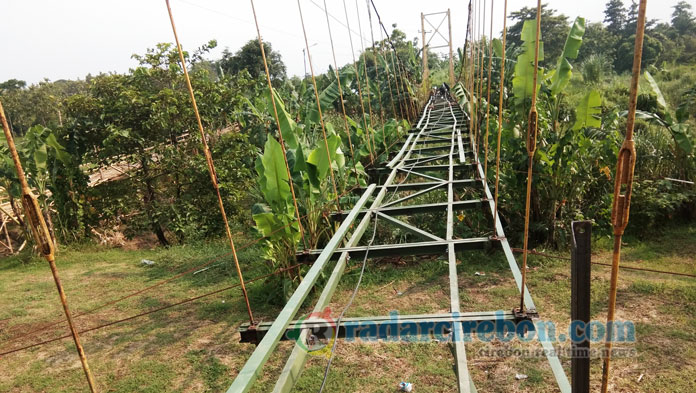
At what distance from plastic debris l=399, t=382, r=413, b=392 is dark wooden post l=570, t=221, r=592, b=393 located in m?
1.68

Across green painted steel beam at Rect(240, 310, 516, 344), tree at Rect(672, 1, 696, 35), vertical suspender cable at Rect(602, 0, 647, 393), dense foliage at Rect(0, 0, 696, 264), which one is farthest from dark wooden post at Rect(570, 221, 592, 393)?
tree at Rect(672, 1, 696, 35)

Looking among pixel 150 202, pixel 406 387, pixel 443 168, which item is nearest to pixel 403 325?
pixel 406 387

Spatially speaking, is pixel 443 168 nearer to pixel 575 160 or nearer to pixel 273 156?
pixel 575 160

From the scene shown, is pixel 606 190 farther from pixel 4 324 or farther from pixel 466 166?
pixel 4 324

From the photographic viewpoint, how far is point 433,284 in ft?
14.0

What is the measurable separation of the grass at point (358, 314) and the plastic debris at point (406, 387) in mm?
54

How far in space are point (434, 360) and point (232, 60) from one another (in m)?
22.9

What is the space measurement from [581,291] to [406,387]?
1.90 metres

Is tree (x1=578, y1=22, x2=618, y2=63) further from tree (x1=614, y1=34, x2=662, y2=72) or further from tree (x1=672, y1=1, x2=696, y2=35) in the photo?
tree (x1=672, y1=1, x2=696, y2=35)

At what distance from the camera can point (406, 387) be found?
8.75 feet

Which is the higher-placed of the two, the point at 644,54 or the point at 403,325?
the point at 644,54

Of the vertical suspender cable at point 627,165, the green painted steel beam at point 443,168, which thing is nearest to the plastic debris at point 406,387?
the vertical suspender cable at point 627,165

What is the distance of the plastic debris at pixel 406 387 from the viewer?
2654 mm

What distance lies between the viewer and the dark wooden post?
1.05 m
